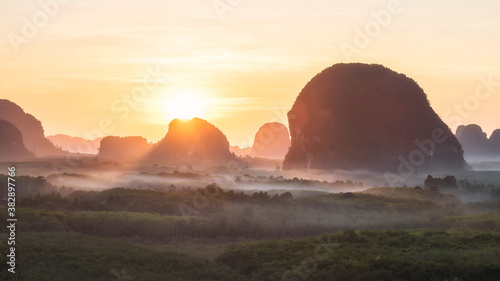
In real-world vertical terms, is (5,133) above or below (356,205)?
above

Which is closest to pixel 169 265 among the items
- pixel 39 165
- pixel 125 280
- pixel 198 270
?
pixel 198 270

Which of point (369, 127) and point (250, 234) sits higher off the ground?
point (369, 127)

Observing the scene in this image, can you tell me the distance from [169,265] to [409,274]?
17.1 m

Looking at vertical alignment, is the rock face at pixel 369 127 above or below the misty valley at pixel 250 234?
above

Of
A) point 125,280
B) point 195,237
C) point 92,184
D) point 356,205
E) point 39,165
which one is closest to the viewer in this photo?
point 125,280

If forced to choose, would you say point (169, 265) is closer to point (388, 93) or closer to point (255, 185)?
point (255, 185)

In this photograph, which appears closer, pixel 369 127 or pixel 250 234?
pixel 250 234

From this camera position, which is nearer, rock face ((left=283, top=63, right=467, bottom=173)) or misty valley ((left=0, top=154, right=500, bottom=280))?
misty valley ((left=0, top=154, right=500, bottom=280))

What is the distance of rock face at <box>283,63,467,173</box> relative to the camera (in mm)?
155000

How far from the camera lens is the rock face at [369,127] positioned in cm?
15500

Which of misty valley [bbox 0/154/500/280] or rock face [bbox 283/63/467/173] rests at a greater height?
rock face [bbox 283/63/467/173]

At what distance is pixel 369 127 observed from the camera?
15850 centimetres

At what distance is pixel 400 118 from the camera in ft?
530

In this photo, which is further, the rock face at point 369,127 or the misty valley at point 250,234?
the rock face at point 369,127
